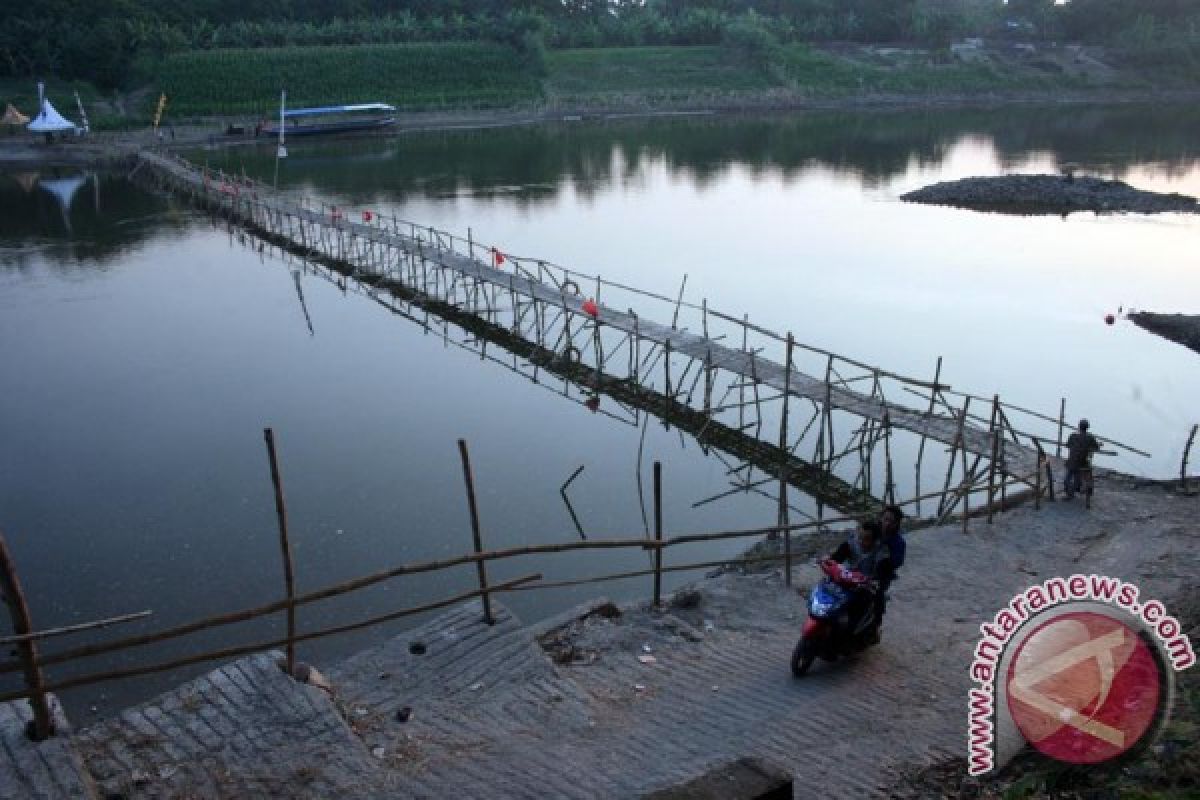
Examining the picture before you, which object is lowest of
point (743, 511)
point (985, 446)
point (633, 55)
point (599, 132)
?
point (743, 511)

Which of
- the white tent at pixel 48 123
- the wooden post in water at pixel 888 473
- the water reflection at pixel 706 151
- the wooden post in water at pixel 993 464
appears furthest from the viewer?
the white tent at pixel 48 123

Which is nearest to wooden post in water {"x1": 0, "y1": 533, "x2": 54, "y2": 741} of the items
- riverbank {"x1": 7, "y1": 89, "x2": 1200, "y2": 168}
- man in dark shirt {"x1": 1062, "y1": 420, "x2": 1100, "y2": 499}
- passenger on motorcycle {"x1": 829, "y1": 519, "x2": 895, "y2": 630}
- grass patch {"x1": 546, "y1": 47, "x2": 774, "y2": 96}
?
passenger on motorcycle {"x1": 829, "y1": 519, "x2": 895, "y2": 630}

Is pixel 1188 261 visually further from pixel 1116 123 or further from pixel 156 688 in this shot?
pixel 1116 123

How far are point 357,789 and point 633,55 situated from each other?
76.9 meters

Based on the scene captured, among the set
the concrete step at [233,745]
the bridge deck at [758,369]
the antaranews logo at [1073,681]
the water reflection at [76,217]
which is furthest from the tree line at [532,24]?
the antaranews logo at [1073,681]

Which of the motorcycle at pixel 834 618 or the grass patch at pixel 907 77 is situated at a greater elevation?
the grass patch at pixel 907 77

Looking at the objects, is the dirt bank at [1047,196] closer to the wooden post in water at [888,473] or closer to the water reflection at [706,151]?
the water reflection at [706,151]

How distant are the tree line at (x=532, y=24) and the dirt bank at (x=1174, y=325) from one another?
57.5 metres

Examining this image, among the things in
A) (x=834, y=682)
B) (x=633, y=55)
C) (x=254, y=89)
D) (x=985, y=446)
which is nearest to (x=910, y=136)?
(x=633, y=55)

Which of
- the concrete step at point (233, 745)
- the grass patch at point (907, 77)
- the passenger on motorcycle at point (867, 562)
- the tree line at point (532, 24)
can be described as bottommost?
the concrete step at point (233, 745)

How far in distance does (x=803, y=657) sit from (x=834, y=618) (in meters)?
0.42

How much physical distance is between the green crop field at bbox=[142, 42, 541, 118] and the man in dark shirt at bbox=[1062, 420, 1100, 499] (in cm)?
5870

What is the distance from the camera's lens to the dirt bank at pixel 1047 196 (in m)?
35.9

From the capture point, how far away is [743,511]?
45.2 feet
